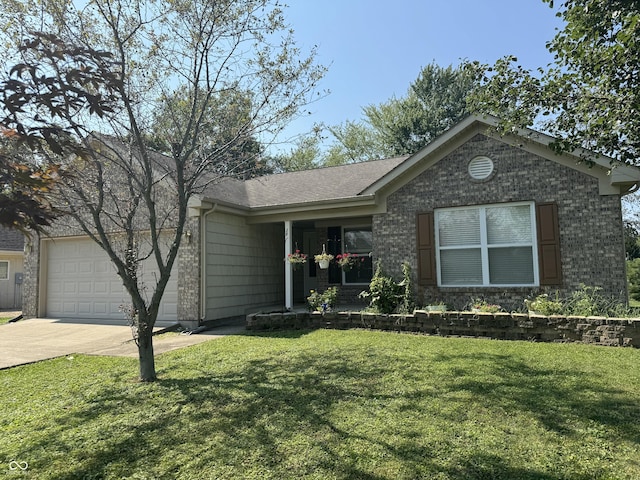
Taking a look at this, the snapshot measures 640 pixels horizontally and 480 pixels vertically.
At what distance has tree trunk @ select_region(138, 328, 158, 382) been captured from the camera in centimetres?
584

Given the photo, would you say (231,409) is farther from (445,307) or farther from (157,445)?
(445,307)

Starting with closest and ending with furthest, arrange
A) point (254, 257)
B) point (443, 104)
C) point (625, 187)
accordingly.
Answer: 1. point (625, 187)
2. point (254, 257)
3. point (443, 104)

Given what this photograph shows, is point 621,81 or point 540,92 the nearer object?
point 621,81

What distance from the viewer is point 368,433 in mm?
3902

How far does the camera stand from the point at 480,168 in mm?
9492

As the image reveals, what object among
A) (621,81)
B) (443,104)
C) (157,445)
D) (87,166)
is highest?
(443,104)

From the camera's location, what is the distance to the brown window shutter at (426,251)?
9.73 meters

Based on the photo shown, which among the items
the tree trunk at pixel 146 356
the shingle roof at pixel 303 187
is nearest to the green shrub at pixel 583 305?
the shingle roof at pixel 303 187

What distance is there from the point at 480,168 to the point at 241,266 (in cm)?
686

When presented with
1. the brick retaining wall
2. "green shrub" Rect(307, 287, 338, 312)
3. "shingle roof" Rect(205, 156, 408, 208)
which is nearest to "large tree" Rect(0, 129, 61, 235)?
the brick retaining wall

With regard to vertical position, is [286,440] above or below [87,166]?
below

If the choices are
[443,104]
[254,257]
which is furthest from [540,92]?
[443,104]

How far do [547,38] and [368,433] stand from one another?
6134 mm

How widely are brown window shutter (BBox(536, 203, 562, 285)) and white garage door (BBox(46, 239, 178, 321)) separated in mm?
9454
